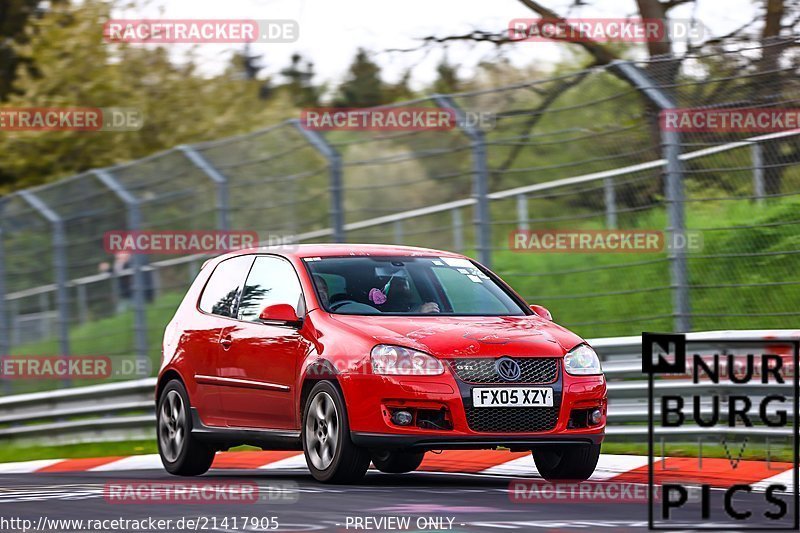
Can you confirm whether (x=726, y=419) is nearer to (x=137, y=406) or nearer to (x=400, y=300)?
(x=400, y=300)

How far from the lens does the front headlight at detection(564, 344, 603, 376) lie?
996 cm

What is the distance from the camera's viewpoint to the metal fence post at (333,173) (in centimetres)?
1507

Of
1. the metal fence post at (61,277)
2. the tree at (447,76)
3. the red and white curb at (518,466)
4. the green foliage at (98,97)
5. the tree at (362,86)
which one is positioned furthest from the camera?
the tree at (362,86)

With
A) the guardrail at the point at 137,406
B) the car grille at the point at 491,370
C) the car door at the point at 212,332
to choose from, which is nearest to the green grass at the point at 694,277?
the guardrail at the point at 137,406

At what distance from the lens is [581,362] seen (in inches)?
396

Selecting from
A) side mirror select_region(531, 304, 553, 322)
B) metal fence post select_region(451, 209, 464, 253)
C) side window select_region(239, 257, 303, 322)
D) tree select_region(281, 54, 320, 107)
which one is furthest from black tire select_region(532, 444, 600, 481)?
tree select_region(281, 54, 320, 107)

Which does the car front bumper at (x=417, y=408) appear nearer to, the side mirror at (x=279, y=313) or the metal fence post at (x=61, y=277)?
the side mirror at (x=279, y=313)

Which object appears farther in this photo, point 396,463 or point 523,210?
point 523,210

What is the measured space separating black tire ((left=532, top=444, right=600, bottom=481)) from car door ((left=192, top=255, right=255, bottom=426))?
231 cm

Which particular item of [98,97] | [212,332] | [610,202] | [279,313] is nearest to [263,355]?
[279,313]

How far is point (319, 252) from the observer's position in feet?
36.4

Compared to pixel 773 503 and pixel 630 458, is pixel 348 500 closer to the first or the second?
pixel 773 503

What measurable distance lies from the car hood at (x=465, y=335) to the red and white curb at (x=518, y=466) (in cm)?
106

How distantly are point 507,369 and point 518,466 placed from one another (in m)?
2.09
